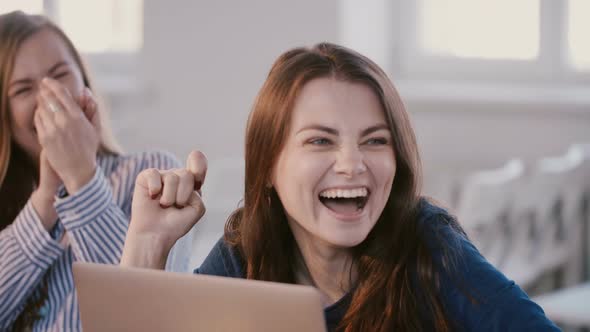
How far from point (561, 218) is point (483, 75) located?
637 millimetres

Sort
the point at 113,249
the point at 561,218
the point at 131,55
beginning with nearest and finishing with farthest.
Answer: the point at 113,249 → the point at 561,218 → the point at 131,55

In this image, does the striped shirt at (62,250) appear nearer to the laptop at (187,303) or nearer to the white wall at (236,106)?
the laptop at (187,303)

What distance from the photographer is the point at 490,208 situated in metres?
2.87

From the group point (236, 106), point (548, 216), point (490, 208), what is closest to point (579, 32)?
point (548, 216)

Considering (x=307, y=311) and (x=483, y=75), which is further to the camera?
(x=483, y=75)

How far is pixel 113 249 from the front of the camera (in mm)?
1695

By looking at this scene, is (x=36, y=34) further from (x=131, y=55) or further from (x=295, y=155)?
(x=131, y=55)

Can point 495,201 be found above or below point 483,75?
below

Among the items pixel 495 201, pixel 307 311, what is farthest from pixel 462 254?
pixel 495 201

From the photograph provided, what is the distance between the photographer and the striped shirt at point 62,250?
168 cm

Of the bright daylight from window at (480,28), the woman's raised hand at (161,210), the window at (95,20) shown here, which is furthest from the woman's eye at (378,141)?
the window at (95,20)

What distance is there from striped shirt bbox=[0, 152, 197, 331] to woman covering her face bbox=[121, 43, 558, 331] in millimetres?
302

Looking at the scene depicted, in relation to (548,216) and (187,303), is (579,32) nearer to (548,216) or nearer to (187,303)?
(548,216)

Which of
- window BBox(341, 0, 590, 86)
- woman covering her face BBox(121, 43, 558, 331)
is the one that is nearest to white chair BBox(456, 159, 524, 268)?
window BBox(341, 0, 590, 86)
